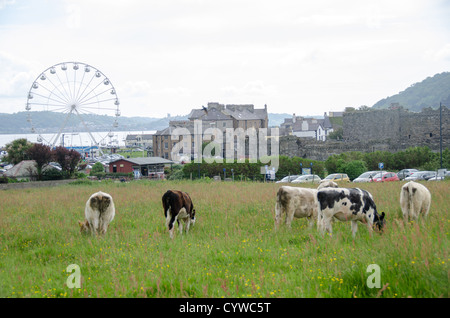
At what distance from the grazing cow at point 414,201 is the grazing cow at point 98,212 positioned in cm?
871

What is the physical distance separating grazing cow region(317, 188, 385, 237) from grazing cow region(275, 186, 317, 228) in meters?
1.72

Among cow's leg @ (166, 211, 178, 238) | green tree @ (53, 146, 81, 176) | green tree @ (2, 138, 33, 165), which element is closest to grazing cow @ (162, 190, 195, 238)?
cow's leg @ (166, 211, 178, 238)

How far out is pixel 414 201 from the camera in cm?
1219

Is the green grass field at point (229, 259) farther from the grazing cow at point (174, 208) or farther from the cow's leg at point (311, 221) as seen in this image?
the grazing cow at point (174, 208)

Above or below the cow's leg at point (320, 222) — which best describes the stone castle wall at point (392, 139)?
above

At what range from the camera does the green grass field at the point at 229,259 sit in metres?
6.96

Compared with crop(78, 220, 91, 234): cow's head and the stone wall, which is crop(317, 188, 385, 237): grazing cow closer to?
crop(78, 220, 91, 234): cow's head

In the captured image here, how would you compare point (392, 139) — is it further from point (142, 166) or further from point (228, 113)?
point (228, 113)

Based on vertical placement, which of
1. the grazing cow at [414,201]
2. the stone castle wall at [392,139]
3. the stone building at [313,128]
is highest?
the stone building at [313,128]

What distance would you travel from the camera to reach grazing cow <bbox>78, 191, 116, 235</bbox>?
514 inches

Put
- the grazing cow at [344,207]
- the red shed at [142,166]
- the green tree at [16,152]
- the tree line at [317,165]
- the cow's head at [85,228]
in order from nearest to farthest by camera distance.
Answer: the grazing cow at [344,207] → the cow's head at [85,228] → the tree line at [317,165] → the green tree at [16,152] → the red shed at [142,166]

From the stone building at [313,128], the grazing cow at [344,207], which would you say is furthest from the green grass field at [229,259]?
the stone building at [313,128]
